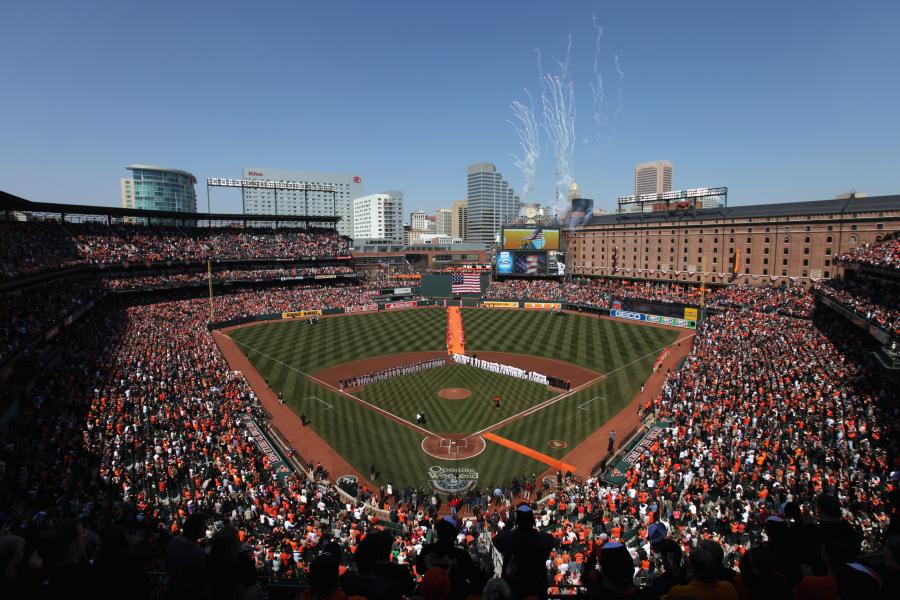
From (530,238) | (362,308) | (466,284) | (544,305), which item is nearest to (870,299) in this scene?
(544,305)

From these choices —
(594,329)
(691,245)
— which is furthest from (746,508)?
(691,245)

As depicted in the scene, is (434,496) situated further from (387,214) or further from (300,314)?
(387,214)

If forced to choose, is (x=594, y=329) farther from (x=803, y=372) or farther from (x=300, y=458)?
(x=300, y=458)

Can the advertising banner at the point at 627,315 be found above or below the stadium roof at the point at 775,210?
below

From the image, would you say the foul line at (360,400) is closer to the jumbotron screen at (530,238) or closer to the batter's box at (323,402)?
the batter's box at (323,402)

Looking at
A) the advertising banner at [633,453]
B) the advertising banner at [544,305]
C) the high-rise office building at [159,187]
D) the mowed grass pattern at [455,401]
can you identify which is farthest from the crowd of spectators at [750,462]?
the high-rise office building at [159,187]

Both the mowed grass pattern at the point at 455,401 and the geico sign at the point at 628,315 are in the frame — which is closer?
the mowed grass pattern at the point at 455,401

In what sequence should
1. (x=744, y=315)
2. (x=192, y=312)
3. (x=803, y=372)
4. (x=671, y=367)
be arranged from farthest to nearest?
(x=192, y=312) → (x=744, y=315) → (x=671, y=367) → (x=803, y=372)
